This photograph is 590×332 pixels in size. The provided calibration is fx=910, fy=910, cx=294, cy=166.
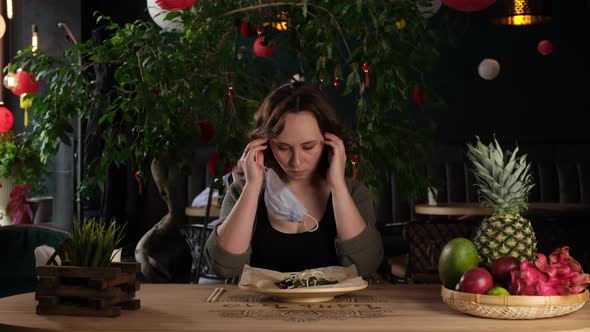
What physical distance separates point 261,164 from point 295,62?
1518 mm

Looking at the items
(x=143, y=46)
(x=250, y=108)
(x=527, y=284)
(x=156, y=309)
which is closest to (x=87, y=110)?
(x=143, y=46)

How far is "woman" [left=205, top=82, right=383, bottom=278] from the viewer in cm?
289

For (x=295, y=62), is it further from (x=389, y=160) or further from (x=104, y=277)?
(x=104, y=277)

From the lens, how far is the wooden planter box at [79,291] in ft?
7.51

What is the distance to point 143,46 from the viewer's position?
4.07m

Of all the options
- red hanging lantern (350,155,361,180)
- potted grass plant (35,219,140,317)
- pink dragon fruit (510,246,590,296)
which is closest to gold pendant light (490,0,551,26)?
red hanging lantern (350,155,361,180)

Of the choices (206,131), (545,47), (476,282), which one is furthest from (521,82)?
(476,282)

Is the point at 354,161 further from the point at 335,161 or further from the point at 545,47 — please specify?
the point at 545,47

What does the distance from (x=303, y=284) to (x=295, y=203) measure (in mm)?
443

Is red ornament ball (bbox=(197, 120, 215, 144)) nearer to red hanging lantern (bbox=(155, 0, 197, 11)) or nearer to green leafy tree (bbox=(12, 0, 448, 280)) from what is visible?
green leafy tree (bbox=(12, 0, 448, 280))

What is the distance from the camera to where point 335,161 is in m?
2.93

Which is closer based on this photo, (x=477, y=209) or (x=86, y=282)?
(x=86, y=282)

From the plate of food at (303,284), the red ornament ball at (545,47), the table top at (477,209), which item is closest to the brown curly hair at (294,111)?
the plate of food at (303,284)

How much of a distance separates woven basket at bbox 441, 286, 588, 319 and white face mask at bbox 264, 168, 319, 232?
30.0 inches
